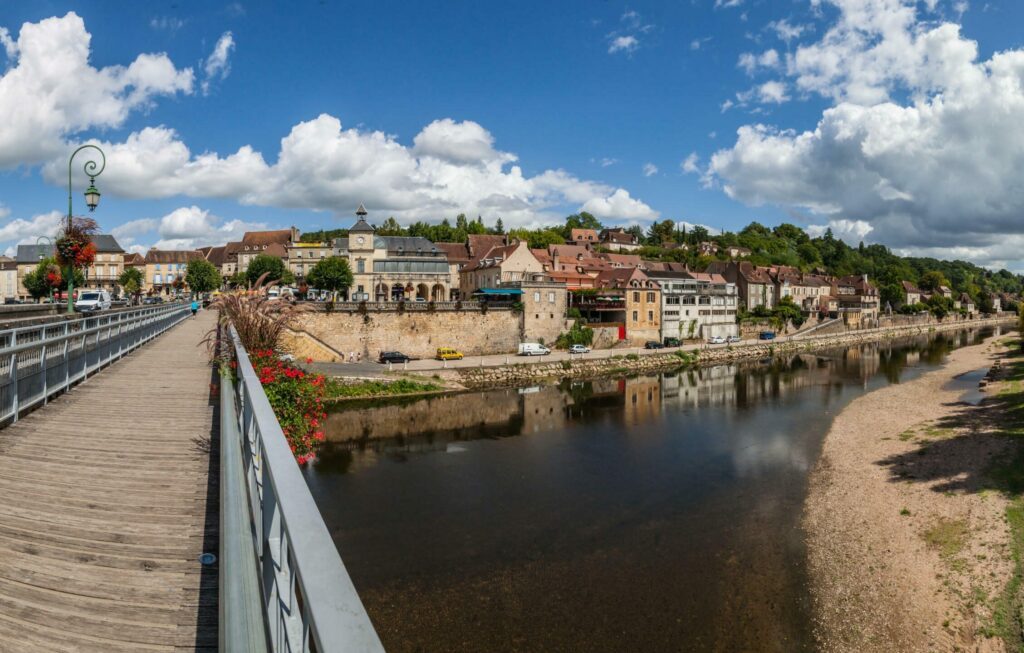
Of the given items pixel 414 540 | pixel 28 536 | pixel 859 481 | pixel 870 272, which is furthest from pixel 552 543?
pixel 870 272

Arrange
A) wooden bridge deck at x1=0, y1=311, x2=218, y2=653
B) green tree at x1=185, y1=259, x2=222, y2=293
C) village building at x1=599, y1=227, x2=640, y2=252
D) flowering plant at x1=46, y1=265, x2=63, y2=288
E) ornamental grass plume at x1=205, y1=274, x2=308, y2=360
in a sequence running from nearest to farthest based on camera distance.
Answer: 1. wooden bridge deck at x1=0, y1=311, x2=218, y2=653
2. ornamental grass plume at x1=205, y1=274, x2=308, y2=360
3. flowering plant at x1=46, y1=265, x2=63, y2=288
4. green tree at x1=185, y1=259, x2=222, y2=293
5. village building at x1=599, y1=227, x2=640, y2=252

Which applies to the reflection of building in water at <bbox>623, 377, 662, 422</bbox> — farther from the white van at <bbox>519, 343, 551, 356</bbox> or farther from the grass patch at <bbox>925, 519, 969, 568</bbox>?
the grass patch at <bbox>925, 519, 969, 568</bbox>

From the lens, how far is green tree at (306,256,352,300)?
58531 millimetres

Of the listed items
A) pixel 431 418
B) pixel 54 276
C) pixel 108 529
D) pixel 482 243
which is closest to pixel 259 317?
pixel 108 529

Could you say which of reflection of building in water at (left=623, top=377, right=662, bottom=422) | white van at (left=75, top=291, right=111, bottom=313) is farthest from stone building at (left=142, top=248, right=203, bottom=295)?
reflection of building in water at (left=623, top=377, right=662, bottom=422)

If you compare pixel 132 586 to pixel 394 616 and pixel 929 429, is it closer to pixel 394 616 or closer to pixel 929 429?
pixel 394 616

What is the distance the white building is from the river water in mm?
27001

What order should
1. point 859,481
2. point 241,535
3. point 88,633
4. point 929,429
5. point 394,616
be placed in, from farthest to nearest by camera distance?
point 929,429 → point 859,481 → point 394,616 → point 88,633 → point 241,535

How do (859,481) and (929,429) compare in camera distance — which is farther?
(929,429)

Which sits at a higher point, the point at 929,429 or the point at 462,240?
the point at 462,240

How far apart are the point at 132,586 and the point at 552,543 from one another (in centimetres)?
1369

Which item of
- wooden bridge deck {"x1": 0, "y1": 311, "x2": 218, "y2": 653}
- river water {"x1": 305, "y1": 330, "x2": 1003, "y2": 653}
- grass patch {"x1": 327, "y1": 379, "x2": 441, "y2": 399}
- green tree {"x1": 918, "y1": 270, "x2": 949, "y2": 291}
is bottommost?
river water {"x1": 305, "y1": 330, "x2": 1003, "y2": 653}

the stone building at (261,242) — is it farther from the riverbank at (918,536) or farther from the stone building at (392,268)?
the riverbank at (918,536)

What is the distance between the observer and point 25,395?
8109 mm
